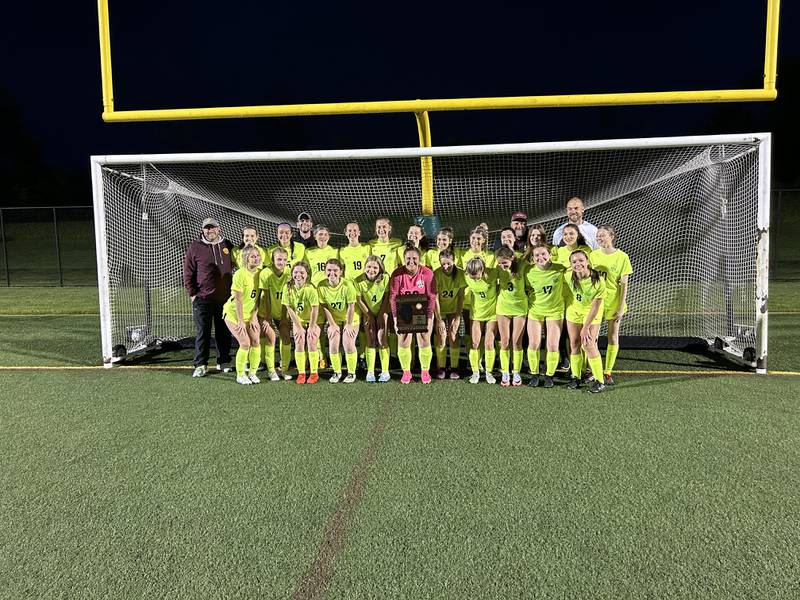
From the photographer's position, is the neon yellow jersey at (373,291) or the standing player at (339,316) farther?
the neon yellow jersey at (373,291)

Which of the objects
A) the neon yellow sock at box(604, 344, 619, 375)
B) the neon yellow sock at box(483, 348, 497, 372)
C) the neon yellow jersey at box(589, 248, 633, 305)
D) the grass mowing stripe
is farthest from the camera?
the neon yellow sock at box(483, 348, 497, 372)

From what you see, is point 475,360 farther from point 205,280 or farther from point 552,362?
point 205,280

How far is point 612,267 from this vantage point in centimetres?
498

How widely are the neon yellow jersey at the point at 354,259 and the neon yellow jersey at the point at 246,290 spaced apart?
981 mm

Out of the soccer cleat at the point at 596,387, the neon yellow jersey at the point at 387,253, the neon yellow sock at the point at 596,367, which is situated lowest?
the soccer cleat at the point at 596,387

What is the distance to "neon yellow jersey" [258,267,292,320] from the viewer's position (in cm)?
543

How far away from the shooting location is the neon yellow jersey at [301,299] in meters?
5.34

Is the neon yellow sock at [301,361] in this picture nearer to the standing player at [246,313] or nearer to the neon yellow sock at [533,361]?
the standing player at [246,313]

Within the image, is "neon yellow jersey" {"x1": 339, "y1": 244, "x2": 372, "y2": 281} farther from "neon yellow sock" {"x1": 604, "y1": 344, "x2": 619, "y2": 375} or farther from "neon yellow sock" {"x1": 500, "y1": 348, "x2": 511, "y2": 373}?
"neon yellow sock" {"x1": 604, "y1": 344, "x2": 619, "y2": 375}

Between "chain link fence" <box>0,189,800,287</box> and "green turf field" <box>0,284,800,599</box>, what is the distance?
1173cm

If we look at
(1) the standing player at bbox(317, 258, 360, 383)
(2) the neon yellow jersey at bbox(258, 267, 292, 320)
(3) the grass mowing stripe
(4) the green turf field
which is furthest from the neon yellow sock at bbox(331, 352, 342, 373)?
(3) the grass mowing stripe

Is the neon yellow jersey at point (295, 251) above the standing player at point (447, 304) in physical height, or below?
above

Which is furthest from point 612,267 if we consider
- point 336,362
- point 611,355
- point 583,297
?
point 336,362

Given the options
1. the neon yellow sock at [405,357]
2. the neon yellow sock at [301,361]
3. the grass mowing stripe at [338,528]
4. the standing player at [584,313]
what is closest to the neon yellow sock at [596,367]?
the standing player at [584,313]
